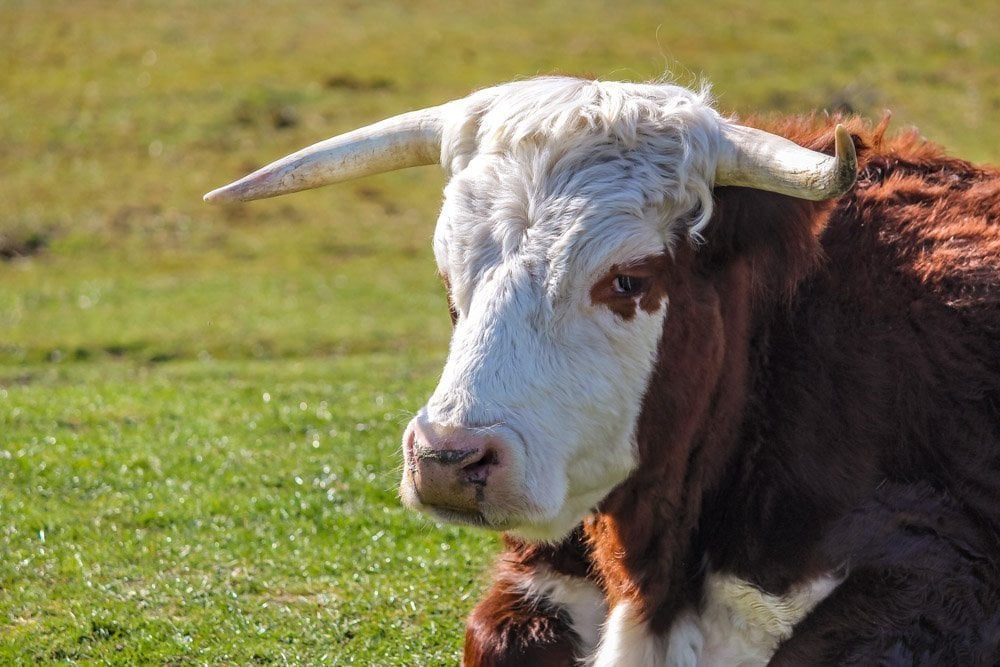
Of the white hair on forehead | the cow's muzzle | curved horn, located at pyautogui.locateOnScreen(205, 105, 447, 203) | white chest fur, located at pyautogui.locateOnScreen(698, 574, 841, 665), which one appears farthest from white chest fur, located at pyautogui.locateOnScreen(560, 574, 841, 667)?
curved horn, located at pyautogui.locateOnScreen(205, 105, 447, 203)

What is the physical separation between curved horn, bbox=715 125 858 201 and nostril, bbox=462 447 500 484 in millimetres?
1444

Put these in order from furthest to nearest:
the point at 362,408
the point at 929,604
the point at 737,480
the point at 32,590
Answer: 1. the point at 362,408
2. the point at 32,590
3. the point at 737,480
4. the point at 929,604

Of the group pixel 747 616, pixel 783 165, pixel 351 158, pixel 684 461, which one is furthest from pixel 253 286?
pixel 783 165

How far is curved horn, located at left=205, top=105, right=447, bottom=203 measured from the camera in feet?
19.5

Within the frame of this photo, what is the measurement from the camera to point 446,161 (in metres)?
5.89

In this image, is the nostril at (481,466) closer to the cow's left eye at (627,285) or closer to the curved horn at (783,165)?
the cow's left eye at (627,285)

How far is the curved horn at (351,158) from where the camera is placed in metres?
5.93

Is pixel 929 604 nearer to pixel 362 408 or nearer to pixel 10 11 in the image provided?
pixel 362 408

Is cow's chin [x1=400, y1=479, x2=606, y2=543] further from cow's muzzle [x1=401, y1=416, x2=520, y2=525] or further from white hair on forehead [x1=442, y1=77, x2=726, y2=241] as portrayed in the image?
white hair on forehead [x1=442, y1=77, x2=726, y2=241]

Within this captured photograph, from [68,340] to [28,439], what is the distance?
6992mm

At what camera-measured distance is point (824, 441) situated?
18.4 ft

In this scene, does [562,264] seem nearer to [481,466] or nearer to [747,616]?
[481,466]

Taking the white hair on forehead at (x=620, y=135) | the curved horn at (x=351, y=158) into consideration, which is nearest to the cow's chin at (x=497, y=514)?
the white hair on forehead at (x=620, y=135)

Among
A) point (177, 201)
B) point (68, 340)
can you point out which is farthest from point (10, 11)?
point (68, 340)
